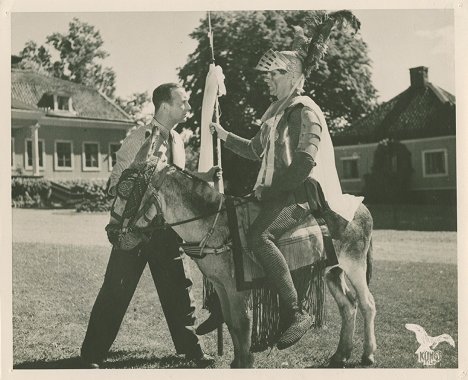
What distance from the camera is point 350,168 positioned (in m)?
4.40

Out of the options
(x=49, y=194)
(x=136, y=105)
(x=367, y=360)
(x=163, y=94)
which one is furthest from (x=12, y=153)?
(x=367, y=360)

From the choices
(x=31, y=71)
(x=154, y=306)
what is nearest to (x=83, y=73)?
(x=31, y=71)

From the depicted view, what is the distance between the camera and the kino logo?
3.97 metres

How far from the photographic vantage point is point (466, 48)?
428 centimetres

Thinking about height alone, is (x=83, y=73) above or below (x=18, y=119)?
above

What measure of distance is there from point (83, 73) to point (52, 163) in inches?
33.0

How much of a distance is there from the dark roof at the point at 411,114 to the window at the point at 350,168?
15 centimetres

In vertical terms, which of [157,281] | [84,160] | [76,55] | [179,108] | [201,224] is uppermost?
[76,55]

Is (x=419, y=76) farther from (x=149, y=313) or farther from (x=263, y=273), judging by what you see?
(x=149, y=313)

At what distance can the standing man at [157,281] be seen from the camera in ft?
12.5

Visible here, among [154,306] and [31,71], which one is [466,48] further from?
[31,71]

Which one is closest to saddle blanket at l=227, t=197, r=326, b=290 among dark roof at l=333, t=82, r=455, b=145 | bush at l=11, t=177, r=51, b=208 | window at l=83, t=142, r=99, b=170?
dark roof at l=333, t=82, r=455, b=145

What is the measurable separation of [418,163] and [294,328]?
191 cm

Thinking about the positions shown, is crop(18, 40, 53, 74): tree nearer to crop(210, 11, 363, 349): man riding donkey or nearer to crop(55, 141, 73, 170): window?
crop(55, 141, 73, 170): window
